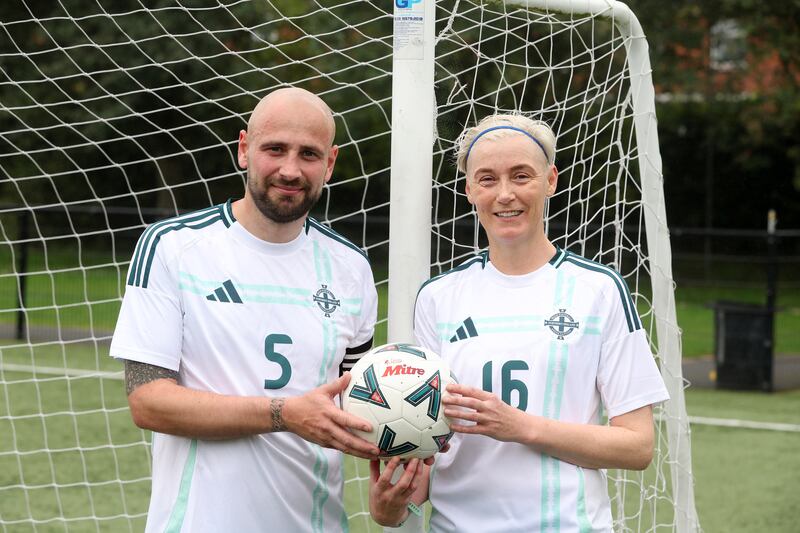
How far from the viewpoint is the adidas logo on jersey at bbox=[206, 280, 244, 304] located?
2772 millimetres

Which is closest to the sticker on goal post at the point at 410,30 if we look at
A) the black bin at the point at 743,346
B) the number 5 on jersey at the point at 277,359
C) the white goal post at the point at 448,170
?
the white goal post at the point at 448,170

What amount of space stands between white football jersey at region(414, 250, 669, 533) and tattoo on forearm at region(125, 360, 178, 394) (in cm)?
78

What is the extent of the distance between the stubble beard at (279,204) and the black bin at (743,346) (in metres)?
8.07

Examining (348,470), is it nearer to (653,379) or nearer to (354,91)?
(653,379)

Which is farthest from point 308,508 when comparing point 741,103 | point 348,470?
point 741,103

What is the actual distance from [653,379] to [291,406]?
98cm

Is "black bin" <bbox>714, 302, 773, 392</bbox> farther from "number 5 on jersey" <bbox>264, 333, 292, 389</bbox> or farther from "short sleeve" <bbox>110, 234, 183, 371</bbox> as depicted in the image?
"short sleeve" <bbox>110, 234, 183, 371</bbox>

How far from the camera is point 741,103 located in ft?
74.6

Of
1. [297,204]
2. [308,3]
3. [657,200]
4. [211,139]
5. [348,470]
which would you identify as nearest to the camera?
[297,204]

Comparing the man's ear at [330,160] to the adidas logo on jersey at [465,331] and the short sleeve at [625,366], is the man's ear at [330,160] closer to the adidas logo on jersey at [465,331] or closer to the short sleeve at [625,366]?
the adidas logo on jersey at [465,331]

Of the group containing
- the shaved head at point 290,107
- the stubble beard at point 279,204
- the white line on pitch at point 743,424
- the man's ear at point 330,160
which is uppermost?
the shaved head at point 290,107

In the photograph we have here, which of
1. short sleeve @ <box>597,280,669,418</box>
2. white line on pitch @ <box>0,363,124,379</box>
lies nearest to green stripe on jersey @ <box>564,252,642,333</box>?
short sleeve @ <box>597,280,669,418</box>

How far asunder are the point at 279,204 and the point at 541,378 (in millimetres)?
871

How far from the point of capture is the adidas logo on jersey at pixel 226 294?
9.09 feet
